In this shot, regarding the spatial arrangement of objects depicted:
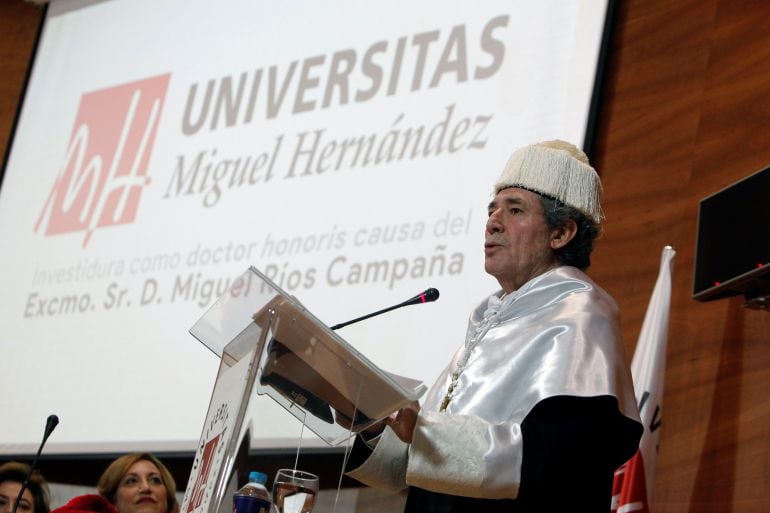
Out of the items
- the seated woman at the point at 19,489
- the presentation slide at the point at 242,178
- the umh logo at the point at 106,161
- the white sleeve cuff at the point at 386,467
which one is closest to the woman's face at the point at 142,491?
the presentation slide at the point at 242,178

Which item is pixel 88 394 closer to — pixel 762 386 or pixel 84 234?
pixel 84 234

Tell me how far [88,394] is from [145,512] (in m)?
1.01

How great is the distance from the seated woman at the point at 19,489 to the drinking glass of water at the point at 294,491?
309 cm

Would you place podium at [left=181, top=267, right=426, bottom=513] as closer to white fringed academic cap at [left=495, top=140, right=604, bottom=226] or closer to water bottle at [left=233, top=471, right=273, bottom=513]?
water bottle at [left=233, top=471, right=273, bottom=513]

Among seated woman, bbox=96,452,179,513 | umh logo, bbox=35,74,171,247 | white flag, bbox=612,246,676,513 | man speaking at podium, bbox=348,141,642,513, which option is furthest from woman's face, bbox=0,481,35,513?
Result: man speaking at podium, bbox=348,141,642,513

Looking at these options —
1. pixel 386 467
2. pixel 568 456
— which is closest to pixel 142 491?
pixel 386 467

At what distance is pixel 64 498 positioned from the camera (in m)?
5.76

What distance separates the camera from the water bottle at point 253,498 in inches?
81.2

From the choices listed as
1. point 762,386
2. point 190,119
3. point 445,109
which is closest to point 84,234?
point 190,119

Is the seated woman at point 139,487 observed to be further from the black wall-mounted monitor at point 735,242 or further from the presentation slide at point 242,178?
the black wall-mounted monitor at point 735,242

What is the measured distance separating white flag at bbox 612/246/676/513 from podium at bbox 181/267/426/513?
1706 mm

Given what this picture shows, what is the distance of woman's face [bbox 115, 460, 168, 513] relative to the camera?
4.86m

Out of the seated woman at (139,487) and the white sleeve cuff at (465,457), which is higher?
the seated woman at (139,487)

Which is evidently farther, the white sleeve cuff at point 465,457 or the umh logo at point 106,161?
the umh logo at point 106,161
